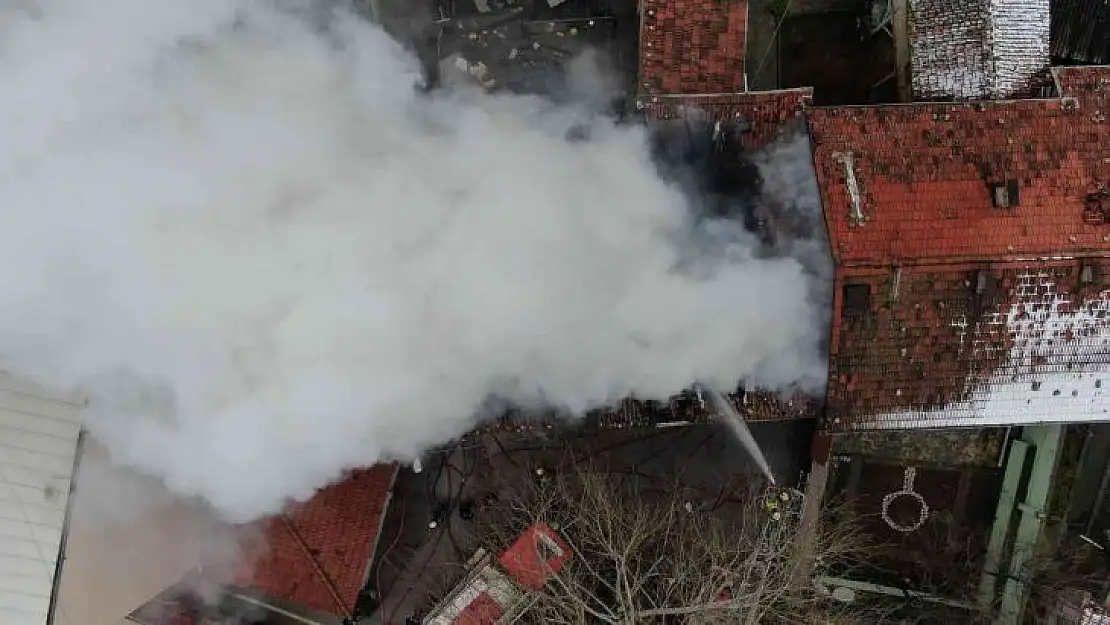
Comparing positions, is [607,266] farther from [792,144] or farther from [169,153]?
[169,153]

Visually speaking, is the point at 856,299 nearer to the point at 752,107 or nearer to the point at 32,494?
the point at 752,107

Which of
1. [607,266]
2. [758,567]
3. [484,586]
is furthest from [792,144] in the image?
[484,586]

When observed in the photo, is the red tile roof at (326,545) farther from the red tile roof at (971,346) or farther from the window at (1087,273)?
the window at (1087,273)

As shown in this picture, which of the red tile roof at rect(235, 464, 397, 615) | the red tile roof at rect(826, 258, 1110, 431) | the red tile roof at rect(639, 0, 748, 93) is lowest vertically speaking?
the red tile roof at rect(235, 464, 397, 615)

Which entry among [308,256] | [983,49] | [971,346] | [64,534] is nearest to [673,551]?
[971,346]

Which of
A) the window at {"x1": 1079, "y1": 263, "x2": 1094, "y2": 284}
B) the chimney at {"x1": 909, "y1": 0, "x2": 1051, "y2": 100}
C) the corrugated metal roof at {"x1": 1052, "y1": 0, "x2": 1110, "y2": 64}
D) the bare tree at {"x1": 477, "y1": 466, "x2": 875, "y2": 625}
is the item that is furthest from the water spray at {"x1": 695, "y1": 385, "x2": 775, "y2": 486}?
the corrugated metal roof at {"x1": 1052, "y1": 0, "x2": 1110, "y2": 64}

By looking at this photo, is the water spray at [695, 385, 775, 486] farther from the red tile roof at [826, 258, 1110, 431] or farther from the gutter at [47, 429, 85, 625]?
the gutter at [47, 429, 85, 625]
